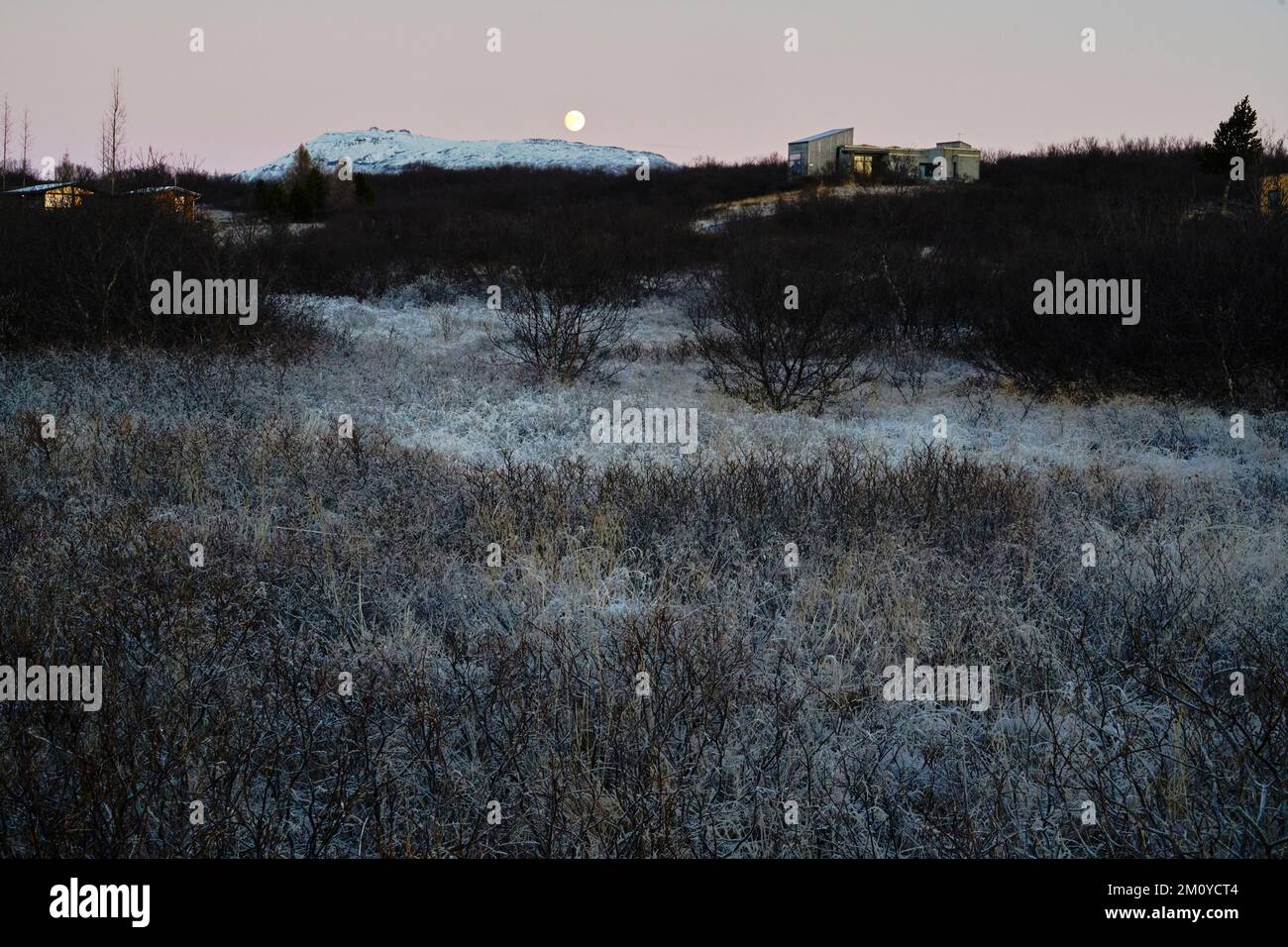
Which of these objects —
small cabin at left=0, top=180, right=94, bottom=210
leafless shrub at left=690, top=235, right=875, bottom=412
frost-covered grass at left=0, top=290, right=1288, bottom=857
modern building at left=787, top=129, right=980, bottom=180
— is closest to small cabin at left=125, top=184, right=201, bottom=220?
small cabin at left=0, top=180, right=94, bottom=210

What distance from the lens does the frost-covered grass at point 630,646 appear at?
2.29 metres

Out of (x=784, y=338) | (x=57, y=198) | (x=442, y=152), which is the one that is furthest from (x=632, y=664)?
(x=442, y=152)

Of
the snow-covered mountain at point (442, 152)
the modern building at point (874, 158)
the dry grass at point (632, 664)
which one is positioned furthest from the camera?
the snow-covered mountain at point (442, 152)

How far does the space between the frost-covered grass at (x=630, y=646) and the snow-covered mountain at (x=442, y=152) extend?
286ft

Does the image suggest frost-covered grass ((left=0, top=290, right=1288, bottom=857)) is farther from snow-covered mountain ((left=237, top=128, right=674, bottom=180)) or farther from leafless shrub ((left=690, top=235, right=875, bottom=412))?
snow-covered mountain ((left=237, top=128, right=674, bottom=180))

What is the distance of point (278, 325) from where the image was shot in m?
12.2

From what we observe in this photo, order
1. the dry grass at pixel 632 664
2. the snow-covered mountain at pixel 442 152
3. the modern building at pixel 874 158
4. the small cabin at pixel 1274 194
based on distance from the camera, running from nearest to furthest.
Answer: the dry grass at pixel 632 664, the small cabin at pixel 1274 194, the modern building at pixel 874 158, the snow-covered mountain at pixel 442 152

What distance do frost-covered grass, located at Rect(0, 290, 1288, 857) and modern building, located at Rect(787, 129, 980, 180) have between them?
104 ft

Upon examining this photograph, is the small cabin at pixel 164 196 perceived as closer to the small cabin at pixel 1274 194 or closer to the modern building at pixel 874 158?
the small cabin at pixel 1274 194

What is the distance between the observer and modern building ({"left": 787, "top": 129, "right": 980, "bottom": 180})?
35281 millimetres

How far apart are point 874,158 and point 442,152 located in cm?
7753

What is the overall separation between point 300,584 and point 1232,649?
4047mm

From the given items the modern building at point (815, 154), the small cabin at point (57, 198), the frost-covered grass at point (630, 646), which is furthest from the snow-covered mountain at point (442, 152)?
the frost-covered grass at point (630, 646)

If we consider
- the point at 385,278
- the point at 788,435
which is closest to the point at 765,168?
the point at 385,278
